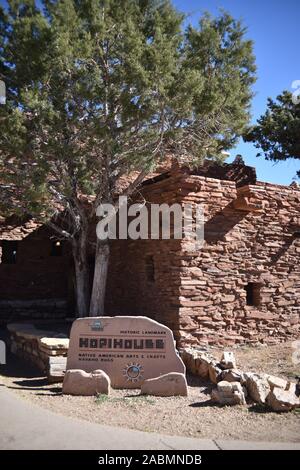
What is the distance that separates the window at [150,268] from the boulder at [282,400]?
4488mm

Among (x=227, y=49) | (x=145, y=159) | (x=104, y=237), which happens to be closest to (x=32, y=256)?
(x=104, y=237)

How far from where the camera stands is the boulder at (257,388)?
18.2ft

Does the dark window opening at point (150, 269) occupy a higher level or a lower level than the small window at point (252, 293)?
higher

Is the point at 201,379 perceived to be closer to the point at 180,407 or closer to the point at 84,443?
the point at 180,407

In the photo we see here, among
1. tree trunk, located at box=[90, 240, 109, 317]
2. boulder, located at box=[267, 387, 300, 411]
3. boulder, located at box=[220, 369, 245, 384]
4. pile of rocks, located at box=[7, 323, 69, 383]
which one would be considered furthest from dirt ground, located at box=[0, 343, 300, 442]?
tree trunk, located at box=[90, 240, 109, 317]

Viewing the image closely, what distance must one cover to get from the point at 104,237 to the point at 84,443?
5489mm

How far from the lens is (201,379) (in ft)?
22.8

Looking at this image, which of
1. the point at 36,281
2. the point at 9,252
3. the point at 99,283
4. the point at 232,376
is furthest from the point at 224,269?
the point at 9,252

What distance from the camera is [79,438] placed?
3.99 meters

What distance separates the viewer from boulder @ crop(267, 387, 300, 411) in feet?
17.0

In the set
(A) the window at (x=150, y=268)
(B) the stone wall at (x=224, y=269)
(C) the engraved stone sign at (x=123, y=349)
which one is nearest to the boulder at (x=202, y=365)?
(B) the stone wall at (x=224, y=269)

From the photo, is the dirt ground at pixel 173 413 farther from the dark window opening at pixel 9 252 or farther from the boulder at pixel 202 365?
the dark window opening at pixel 9 252

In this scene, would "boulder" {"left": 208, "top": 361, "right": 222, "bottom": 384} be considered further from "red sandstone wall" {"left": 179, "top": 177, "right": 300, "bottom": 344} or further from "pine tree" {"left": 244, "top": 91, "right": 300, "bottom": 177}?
"pine tree" {"left": 244, "top": 91, "right": 300, "bottom": 177}

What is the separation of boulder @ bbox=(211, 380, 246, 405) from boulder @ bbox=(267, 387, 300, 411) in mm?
394
